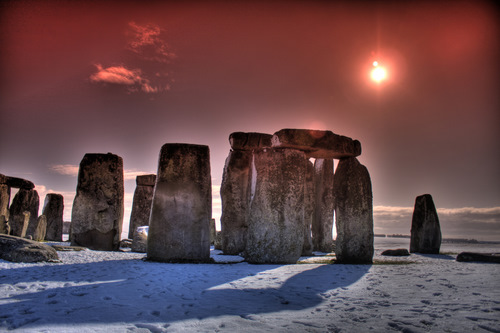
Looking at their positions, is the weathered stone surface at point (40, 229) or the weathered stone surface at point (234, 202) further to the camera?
the weathered stone surface at point (40, 229)

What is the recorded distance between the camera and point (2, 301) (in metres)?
3.19

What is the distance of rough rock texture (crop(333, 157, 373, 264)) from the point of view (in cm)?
752

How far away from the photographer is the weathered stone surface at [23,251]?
18.5 feet

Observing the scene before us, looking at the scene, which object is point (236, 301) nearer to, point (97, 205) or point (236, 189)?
point (97, 205)

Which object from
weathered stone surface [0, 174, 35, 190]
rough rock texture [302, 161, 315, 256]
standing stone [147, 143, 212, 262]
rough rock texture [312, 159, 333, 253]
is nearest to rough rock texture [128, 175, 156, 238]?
weathered stone surface [0, 174, 35, 190]

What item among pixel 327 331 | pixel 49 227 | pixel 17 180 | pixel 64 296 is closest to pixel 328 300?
pixel 327 331

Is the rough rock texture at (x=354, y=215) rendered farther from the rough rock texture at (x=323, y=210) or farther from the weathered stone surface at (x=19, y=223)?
the weathered stone surface at (x=19, y=223)

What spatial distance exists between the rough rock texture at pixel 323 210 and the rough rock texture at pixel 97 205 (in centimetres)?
717

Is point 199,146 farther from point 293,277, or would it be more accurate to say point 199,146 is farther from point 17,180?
point 17,180

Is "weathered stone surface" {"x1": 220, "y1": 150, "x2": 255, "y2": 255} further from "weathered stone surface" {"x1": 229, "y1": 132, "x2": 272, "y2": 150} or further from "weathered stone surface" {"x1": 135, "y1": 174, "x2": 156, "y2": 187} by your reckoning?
"weathered stone surface" {"x1": 135, "y1": 174, "x2": 156, "y2": 187}

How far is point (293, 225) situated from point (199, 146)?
2499 millimetres

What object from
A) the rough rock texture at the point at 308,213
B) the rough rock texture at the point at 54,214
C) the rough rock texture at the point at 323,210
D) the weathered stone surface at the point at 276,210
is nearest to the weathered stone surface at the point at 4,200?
the rough rock texture at the point at 54,214

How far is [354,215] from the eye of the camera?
764cm

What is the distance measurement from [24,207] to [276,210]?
13600 mm
